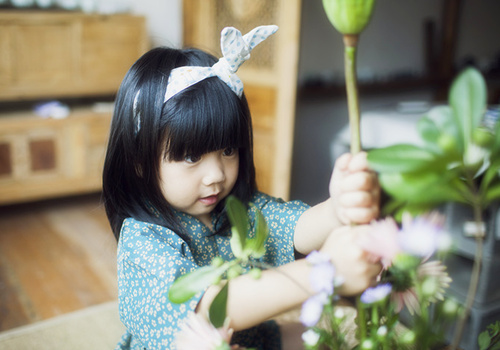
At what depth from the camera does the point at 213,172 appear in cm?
76

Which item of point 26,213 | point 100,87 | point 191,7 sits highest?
point 191,7

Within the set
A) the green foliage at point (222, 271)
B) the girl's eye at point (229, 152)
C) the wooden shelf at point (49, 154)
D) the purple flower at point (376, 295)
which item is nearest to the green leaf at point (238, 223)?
the green foliage at point (222, 271)

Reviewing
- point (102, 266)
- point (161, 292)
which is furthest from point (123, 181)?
point (102, 266)

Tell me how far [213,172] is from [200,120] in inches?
3.3

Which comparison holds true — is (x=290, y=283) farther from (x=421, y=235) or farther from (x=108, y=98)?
(x=108, y=98)

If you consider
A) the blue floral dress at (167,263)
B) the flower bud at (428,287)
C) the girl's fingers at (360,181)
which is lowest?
the blue floral dress at (167,263)

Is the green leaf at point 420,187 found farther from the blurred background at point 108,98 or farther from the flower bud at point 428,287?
the blurred background at point 108,98

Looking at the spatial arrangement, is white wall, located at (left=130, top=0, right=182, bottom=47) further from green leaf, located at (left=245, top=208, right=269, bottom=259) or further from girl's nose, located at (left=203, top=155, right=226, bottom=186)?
green leaf, located at (left=245, top=208, right=269, bottom=259)

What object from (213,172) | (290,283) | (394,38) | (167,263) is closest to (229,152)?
(213,172)

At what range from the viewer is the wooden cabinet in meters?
2.64

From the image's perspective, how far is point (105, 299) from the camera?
198 cm

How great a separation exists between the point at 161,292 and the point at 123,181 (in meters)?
0.28

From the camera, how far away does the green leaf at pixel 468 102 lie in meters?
0.34

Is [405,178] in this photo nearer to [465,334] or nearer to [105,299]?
[465,334]
